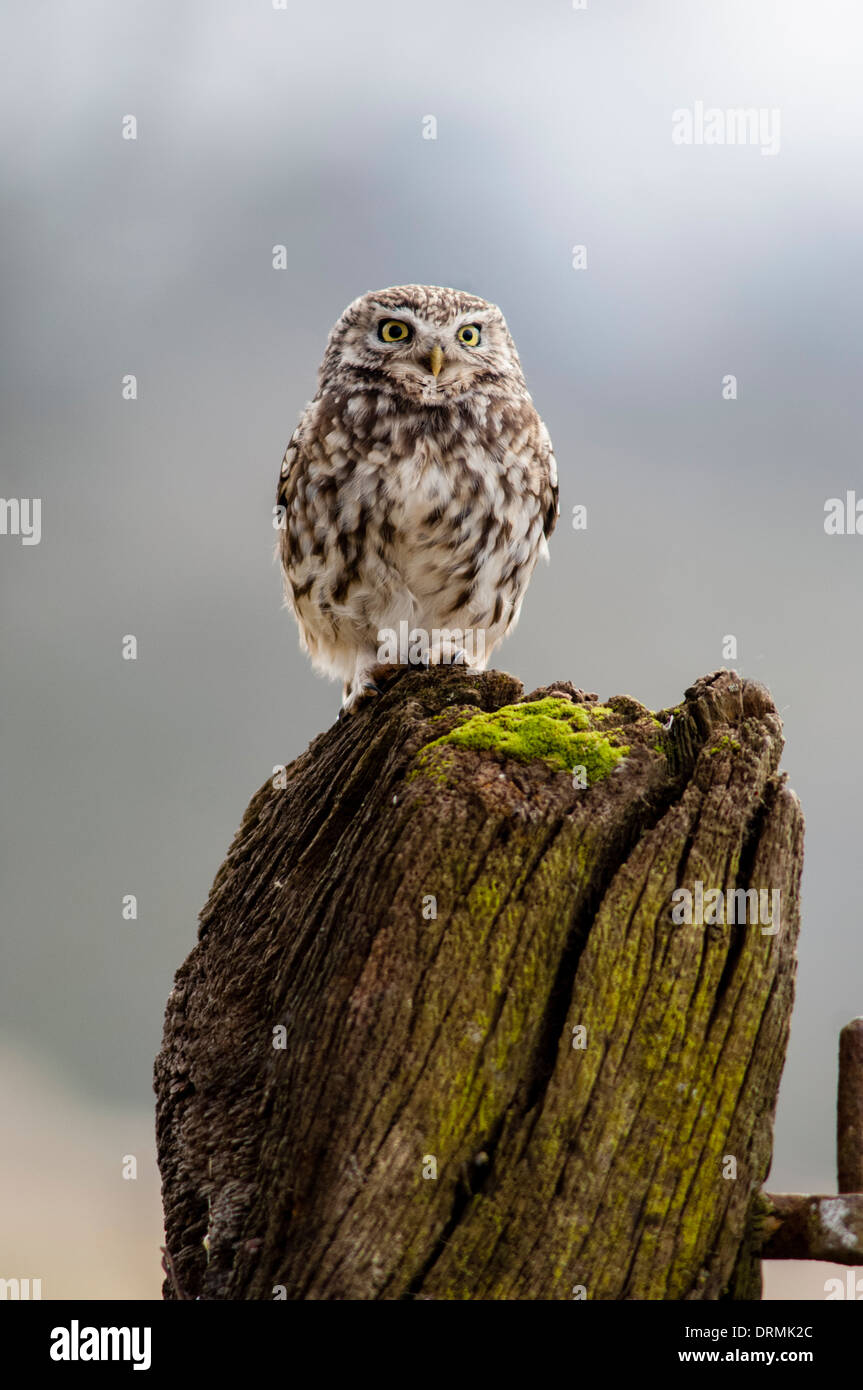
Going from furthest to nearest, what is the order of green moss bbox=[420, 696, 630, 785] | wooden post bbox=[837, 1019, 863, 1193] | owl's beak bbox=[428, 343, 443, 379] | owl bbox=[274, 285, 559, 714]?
1. owl's beak bbox=[428, 343, 443, 379]
2. owl bbox=[274, 285, 559, 714]
3. green moss bbox=[420, 696, 630, 785]
4. wooden post bbox=[837, 1019, 863, 1193]

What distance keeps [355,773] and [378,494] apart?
2.09m

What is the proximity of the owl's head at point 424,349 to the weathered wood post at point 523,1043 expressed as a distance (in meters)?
2.62

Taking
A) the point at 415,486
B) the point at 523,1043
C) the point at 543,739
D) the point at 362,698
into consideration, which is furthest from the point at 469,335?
the point at 523,1043

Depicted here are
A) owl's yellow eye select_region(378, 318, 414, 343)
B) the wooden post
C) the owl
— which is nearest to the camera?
the wooden post

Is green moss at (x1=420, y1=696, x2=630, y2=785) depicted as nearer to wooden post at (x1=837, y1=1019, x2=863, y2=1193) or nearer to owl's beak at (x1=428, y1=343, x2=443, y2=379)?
wooden post at (x1=837, y1=1019, x2=863, y2=1193)

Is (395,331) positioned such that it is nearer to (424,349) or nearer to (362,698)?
(424,349)

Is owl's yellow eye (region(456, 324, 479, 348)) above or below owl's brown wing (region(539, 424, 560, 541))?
above

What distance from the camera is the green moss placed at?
7.25 feet

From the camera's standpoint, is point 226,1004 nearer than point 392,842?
No

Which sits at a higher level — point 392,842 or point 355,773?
point 355,773

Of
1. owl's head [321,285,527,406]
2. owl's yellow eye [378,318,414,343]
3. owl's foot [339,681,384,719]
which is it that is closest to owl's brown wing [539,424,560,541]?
owl's head [321,285,527,406]
